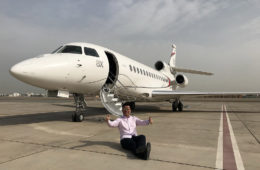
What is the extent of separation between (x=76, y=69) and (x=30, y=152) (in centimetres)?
374

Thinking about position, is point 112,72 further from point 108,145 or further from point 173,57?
point 173,57

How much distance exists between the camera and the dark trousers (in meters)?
3.56

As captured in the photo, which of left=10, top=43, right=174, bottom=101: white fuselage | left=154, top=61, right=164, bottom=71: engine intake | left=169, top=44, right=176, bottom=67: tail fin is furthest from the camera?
left=169, top=44, right=176, bottom=67: tail fin

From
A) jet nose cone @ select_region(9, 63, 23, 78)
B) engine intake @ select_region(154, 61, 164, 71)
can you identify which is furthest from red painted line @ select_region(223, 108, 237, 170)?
engine intake @ select_region(154, 61, 164, 71)

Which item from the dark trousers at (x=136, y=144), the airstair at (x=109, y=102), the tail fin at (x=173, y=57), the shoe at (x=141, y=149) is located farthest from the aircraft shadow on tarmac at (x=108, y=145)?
the tail fin at (x=173, y=57)

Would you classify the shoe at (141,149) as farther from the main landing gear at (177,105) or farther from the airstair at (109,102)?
the main landing gear at (177,105)

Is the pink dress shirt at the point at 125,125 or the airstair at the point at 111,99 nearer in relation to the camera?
the pink dress shirt at the point at 125,125

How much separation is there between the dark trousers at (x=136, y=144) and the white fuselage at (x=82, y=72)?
351 cm

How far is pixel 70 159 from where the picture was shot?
11.5 feet

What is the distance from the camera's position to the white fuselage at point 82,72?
6.08m

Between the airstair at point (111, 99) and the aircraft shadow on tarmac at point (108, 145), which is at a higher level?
the airstair at point (111, 99)

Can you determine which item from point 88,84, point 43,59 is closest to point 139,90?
point 88,84

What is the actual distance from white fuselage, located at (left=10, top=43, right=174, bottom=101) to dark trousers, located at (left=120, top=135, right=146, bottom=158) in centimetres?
351

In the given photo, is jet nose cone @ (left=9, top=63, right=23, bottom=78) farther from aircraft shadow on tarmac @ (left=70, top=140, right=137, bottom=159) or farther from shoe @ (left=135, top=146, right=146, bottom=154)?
shoe @ (left=135, top=146, right=146, bottom=154)
